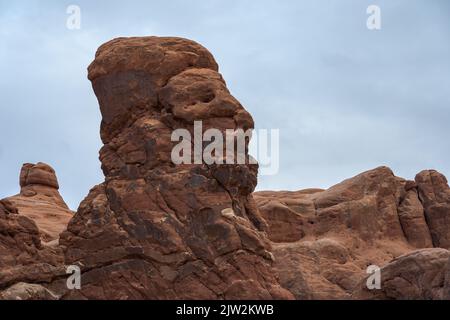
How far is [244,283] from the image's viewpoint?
30.2 m

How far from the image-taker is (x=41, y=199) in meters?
58.1

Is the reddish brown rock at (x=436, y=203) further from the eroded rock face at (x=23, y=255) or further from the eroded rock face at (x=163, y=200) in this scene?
the eroded rock face at (x=23, y=255)

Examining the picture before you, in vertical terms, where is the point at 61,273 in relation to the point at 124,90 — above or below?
below

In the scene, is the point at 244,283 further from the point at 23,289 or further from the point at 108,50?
the point at 108,50

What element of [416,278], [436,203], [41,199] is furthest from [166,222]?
[41,199]

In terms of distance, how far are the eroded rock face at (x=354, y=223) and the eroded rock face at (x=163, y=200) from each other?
5.23 metres

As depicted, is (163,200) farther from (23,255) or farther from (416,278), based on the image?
(416,278)

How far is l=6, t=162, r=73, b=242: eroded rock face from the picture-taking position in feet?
171

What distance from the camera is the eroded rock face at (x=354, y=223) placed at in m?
36.4

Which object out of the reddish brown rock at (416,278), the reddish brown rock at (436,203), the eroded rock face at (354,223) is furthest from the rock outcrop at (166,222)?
the reddish brown rock at (436,203)

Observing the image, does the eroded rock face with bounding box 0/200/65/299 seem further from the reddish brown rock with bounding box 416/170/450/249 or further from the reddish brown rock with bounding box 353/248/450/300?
the reddish brown rock with bounding box 416/170/450/249

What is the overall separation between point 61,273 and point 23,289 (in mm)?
1396

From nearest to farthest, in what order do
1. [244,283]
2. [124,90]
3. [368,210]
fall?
A: [244,283], [124,90], [368,210]
